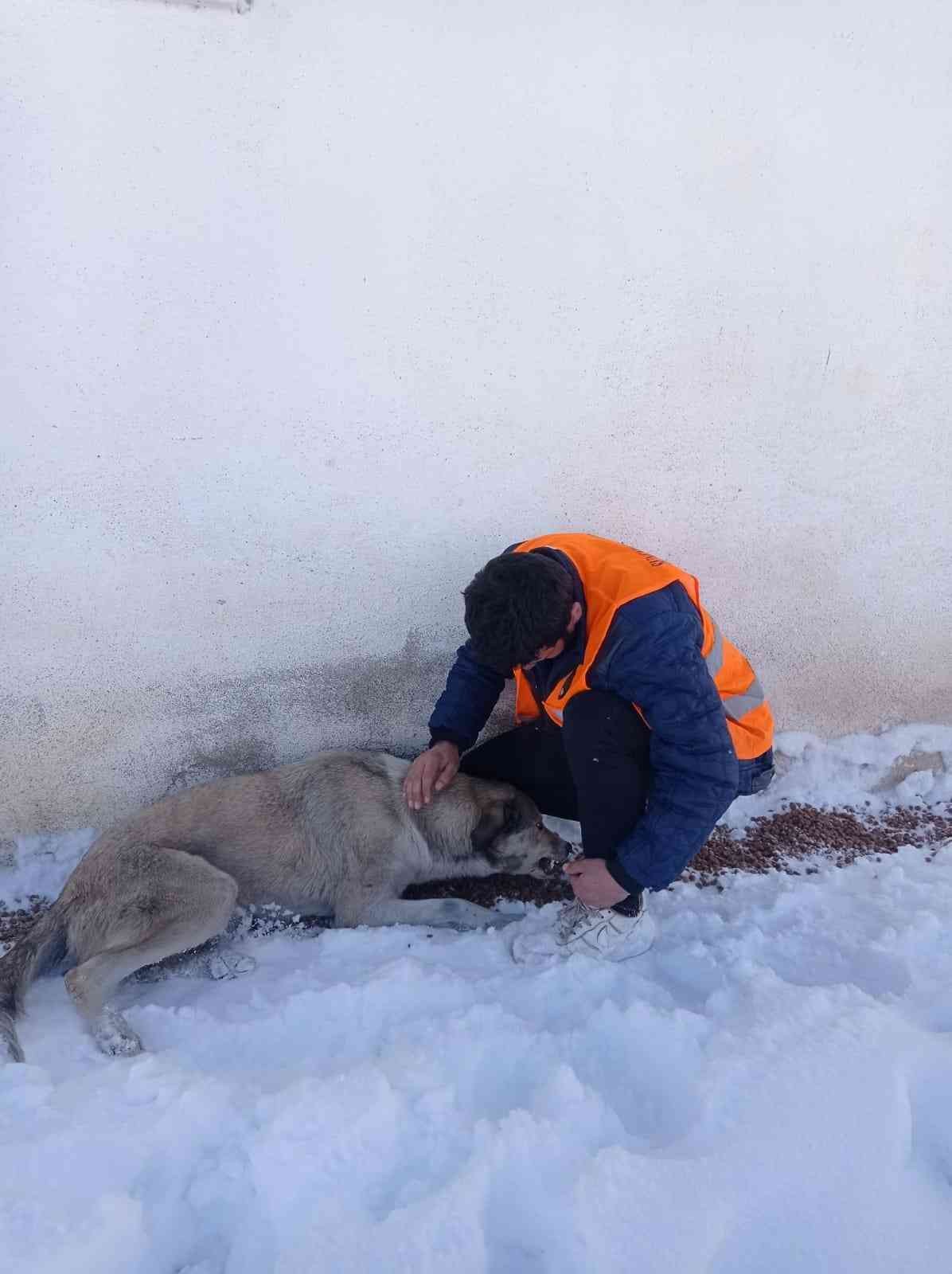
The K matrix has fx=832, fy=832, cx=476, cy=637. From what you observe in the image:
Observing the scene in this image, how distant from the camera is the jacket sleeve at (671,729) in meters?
2.82

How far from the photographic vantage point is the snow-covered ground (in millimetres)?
1978

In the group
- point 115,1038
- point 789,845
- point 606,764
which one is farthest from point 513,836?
point 115,1038

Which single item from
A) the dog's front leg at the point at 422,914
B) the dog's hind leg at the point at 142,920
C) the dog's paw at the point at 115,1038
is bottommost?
the dog's paw at the point at 115,1038

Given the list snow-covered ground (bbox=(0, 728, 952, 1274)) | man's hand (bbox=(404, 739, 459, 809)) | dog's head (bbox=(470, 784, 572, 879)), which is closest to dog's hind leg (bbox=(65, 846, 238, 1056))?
snow-covered ground (bbox=(0, 728, 952, 1274))

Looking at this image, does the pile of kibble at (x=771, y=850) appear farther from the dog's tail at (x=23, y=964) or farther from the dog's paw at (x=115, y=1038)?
the dog's paw at (x=115, y=1038)

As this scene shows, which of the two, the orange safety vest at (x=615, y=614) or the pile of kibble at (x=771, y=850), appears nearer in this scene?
the orange safety vest at (x=615, y=614)

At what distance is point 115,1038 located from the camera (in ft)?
8.71

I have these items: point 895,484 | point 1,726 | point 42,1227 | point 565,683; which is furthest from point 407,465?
point 42,1227

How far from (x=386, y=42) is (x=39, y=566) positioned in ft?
7.88

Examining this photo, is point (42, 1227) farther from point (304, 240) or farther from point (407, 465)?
point (304, 240)

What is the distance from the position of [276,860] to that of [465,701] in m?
1.00

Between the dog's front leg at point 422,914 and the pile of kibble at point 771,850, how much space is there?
0.16m

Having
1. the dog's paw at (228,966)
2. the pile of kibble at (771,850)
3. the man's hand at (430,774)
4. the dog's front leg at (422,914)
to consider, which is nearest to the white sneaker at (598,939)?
the dog's front leg at (422,914)

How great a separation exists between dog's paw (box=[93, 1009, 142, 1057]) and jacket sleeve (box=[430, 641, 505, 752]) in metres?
1.55
